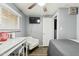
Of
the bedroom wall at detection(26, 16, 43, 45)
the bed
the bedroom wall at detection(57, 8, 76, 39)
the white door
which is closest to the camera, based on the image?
the bed

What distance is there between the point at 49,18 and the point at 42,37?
1.14 metres

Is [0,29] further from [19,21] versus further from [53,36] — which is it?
[53,36]

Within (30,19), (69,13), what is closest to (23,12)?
(30,19)

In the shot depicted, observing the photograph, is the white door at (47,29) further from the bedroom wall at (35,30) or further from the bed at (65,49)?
the bed at (65,49)

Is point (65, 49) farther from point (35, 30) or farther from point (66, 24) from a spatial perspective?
point (35, 30)

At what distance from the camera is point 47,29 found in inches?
208

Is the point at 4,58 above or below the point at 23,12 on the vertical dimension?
below

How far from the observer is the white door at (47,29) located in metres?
4.95

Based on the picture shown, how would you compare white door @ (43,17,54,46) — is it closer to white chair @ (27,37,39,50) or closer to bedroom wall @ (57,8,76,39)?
bedroom wall @ (57,8,76,39)

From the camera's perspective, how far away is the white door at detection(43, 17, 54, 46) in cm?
495

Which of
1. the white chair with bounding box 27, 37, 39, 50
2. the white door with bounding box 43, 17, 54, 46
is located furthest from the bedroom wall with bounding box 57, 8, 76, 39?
the white chair with bounding box 27, 37, 39, 50

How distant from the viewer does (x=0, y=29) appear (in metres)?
2.63

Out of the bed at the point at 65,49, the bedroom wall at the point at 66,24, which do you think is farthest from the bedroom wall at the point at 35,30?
the bed at the point at 65,49

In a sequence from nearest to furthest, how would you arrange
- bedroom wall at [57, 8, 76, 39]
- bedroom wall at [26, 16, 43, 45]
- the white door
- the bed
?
the bed
bedroom wall at [57, 8, 76, 39]
bedroom wall at [26, 16, 43, 45]
the white door
